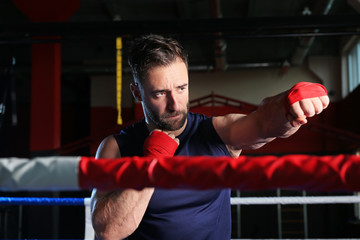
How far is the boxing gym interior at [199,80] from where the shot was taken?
2258 millimetres

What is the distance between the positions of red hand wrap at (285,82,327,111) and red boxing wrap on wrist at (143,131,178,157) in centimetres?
33

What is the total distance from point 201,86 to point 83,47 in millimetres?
2700

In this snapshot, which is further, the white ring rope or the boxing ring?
the white ring rope

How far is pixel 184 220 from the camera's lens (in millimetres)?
1257

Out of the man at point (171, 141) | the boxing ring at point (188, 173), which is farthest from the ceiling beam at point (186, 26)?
the boxing ring at point (188, 173)

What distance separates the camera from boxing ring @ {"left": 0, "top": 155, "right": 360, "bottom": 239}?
1.96ft

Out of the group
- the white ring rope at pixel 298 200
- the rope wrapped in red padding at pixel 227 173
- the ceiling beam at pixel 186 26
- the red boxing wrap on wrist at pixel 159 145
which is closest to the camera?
the rope wrapped in red padding at pixel 227 173

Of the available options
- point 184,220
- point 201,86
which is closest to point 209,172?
point 184,220

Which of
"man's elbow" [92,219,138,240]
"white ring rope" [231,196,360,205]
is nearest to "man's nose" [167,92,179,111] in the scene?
"man's elbow" [92,219,138,240]

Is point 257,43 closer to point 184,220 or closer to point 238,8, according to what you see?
point 238,8

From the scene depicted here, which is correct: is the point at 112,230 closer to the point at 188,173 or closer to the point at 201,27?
the point at 188,173

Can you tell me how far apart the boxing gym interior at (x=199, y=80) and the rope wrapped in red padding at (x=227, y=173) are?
1.23 meters

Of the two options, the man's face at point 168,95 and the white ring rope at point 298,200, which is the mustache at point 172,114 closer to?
the man's face at point 168,95

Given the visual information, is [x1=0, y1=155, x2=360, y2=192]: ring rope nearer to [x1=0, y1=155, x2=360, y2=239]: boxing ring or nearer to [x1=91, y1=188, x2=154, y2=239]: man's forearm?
[x1=0, y1=155, x2=360, y2=239]: boxing ring
